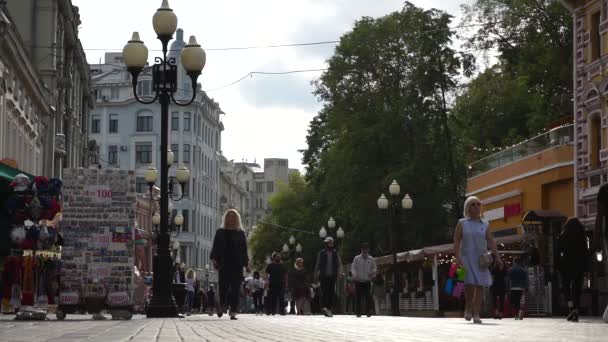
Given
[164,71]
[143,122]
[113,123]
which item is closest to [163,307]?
[164,71]

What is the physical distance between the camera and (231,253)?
21.9m

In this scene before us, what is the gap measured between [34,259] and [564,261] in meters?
9.72

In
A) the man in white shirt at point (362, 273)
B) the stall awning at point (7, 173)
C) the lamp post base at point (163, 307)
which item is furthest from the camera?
the man in white shirt at point (362, 273)

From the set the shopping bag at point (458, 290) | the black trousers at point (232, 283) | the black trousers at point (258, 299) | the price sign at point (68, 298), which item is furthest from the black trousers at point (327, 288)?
the black trousers at point (258, 299)

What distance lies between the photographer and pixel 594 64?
129 feet

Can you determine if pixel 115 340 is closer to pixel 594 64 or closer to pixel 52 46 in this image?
pixel 594 64

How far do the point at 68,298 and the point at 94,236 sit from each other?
4.01ft

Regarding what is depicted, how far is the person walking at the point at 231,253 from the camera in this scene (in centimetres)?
2180

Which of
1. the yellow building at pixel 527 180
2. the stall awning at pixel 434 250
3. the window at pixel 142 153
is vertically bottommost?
the stall awning at pixel 434 250

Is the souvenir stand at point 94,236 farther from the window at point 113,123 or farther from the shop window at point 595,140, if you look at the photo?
the window at point 113,123

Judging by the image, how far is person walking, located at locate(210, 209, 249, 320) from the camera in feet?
71.5

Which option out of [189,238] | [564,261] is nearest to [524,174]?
[564,261]

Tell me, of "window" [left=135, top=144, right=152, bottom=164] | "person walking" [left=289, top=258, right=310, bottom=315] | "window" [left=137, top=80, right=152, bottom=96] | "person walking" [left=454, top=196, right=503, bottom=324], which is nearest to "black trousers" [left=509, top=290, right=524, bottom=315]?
"person walking" [left=289, top=258, right=310, bottom=315]

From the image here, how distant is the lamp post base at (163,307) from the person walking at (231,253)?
6.51 ft
